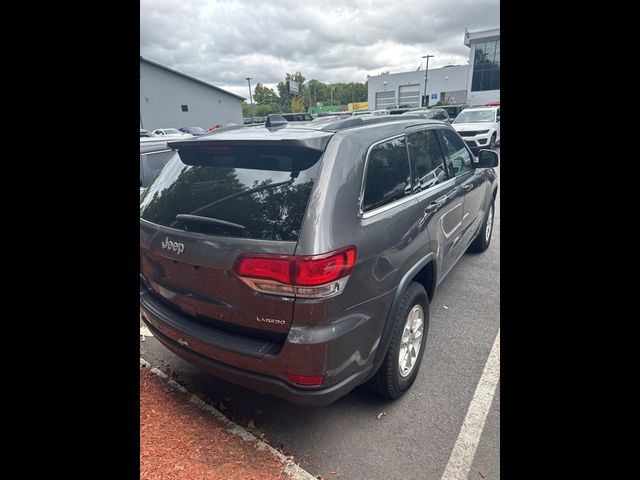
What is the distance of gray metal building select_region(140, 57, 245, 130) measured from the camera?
106 feet

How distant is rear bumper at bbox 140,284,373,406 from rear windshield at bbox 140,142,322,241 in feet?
1.85

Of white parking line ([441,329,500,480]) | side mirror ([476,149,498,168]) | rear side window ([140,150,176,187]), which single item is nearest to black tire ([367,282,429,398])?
white parking line ([441,329,500,480])

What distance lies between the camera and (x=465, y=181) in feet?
12.0

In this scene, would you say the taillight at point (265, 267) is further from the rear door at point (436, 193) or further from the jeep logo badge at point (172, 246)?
the rear door at point (436, 193)

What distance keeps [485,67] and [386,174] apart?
48032 mm

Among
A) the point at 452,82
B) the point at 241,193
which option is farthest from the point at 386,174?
the point at 452,82

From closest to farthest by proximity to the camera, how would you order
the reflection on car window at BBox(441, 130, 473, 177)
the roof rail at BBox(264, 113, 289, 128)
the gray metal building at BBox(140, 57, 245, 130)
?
the roof rail at BBox(264, 113, 289, 128) → the reflection on car window at BBox(441, 130, 473, 177) → the gray metal building at BBox(140, 57, 245, 130)

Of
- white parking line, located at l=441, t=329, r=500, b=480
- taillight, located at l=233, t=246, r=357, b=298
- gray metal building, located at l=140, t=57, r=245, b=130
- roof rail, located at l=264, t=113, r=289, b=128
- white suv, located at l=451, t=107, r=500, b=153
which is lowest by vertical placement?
white parking line, located at l=441, t=329, r=500, b=480

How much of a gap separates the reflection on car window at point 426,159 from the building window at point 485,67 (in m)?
45.2

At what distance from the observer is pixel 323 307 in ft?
5.84

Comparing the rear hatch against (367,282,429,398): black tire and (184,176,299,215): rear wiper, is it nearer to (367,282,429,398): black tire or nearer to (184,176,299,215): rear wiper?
(184,176,299,215): rear wiper
